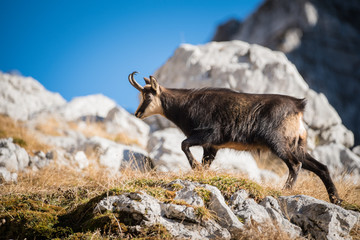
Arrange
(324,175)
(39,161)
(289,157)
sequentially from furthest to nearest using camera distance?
(39,161) < (289,157) < (324,175)

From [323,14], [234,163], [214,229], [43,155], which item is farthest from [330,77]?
[214,229]

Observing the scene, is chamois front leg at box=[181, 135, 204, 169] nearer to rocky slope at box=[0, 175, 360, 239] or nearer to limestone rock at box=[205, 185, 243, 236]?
rocky slope at box=[0, 175, 360, 239]

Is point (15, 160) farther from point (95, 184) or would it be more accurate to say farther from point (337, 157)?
point (337, 157)

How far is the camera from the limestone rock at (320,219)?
4.14m

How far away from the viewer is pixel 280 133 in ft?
20.4

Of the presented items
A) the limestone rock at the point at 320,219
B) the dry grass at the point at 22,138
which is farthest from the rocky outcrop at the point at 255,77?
the limestone rock at the point at 320,219

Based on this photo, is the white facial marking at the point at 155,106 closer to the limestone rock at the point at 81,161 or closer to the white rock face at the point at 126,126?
the limestone rock at the point at 81,161

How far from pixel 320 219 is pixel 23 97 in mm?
18763

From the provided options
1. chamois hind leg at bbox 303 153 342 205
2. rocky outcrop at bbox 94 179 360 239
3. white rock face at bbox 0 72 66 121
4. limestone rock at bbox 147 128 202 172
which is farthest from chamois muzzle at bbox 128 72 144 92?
white rock face at bbox 0 72 66 121

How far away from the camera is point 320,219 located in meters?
4.22

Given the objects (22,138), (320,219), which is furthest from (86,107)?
(320,219)

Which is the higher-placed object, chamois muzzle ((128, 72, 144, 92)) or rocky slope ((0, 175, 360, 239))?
chamois muzzle ((128, 72, 144, 92))

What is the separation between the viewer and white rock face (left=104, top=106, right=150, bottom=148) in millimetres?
15164

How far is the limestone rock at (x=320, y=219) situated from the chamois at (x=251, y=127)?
1.60 meters
